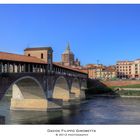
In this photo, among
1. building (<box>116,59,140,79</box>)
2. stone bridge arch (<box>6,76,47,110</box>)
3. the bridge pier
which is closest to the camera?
stone bridge arch (<box>6,76,47,110</box>)

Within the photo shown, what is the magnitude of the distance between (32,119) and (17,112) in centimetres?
447

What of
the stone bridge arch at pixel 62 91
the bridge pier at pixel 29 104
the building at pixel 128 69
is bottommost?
the bridge pier at pixel 29 104

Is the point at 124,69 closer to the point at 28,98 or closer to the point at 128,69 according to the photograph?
the point at 128,69

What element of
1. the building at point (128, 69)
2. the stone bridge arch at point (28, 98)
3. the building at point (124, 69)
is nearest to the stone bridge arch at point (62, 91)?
the stone bridge arch at point (28, 98)

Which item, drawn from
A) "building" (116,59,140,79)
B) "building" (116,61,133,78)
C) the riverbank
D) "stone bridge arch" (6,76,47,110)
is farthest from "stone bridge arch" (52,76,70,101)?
"building" (116,61,133,78)

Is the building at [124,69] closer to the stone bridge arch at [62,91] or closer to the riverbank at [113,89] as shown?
the riverbank at [113,89]

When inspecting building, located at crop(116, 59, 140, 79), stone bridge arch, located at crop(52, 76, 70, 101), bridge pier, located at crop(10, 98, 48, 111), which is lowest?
bridge pier, located at crop(10, 98, 48, 111)

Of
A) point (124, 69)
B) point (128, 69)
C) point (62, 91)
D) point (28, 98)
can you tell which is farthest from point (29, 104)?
point (124, 69)

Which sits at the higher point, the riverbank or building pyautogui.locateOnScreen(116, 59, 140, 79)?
building pyautogui.locateOnScreen(116, 59, 140, 79)

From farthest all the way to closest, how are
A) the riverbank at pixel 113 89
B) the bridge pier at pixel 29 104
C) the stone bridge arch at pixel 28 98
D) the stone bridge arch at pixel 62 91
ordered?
the riverbank at pixel 113 89 → the stone bridge arch at pixel 62 91 → the bridge pier at pixel 29 104 → the stone bridge arch at pixel 28 98

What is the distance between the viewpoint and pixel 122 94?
51.6m

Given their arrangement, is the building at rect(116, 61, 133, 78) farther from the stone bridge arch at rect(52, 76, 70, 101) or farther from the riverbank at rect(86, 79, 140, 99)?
the stone bridge arch at rect(52, 76, 70, 101)
